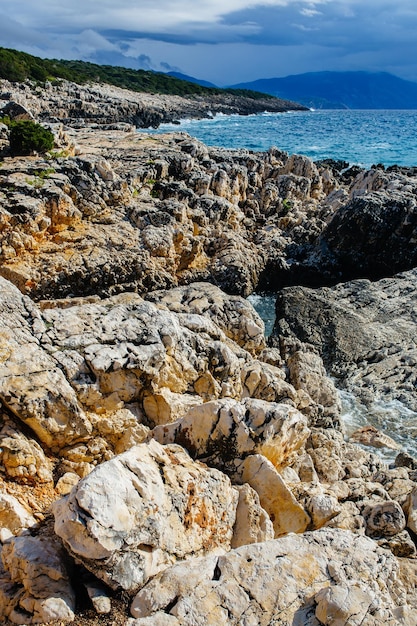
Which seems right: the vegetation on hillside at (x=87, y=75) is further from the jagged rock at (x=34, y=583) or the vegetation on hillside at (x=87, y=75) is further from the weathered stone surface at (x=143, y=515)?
the jagged rock at (x=34, y=583)

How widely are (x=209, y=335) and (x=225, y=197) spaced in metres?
18.8

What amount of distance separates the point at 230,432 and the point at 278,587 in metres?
2.79

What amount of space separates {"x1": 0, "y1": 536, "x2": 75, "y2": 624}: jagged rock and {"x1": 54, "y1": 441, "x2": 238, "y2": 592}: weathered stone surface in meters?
0.35

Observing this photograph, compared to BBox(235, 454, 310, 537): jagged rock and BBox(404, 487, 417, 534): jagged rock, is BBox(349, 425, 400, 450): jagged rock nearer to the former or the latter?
BBox(404, 487, 417, 534): jagged rock

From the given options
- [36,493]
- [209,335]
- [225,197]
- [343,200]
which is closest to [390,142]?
[343,200]

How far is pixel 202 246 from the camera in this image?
23672 mm

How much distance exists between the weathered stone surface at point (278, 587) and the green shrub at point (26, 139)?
2321cm

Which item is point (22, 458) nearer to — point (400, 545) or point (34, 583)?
point (34, 583)

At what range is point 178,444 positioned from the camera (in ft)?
26.1

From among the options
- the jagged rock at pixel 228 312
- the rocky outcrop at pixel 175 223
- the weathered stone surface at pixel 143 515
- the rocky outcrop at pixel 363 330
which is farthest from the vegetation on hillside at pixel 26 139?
the weathered stone surface at pixel 143 515

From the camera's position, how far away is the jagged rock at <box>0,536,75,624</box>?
5.21 meters

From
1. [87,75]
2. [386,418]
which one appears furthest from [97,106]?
[386,418]

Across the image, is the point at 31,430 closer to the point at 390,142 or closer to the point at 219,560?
the point at 219,560

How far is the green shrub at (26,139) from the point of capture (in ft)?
79.3
